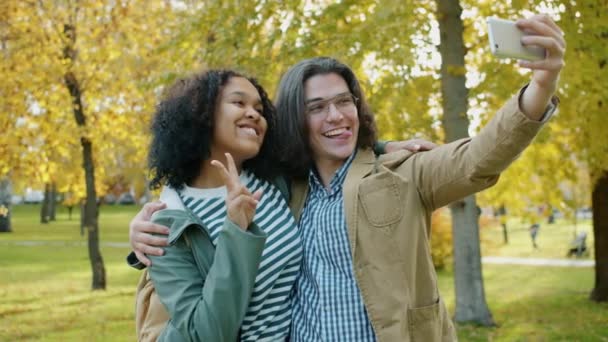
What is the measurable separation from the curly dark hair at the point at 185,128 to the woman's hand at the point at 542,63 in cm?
111

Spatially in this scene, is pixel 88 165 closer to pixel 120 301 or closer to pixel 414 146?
pixel 120 301

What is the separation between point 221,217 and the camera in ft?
8.36

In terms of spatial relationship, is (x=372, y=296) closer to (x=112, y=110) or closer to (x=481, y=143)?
(x=481, y=143)

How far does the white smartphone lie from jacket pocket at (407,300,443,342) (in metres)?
0.91

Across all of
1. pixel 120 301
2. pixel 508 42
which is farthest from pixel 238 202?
pixel 120 301

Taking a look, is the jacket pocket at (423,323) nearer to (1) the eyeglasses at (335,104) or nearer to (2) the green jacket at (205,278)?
(2) the green jacket at (205,278)

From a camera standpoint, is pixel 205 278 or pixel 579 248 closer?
pixel 205 278

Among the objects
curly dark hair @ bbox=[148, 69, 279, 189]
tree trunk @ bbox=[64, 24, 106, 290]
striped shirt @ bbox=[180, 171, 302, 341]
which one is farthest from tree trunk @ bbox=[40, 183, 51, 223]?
striped shirt @ bbox=[180, 171, 302, 341]

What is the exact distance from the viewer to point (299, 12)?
8047 mm

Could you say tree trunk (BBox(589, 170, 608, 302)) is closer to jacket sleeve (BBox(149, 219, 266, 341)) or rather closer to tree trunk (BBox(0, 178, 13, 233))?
jacket sleeve (BBox(149, 219, 266, 341))

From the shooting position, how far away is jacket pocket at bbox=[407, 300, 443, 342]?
92.4 inches

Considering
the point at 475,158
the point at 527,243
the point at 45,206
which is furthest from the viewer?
the point at 45,206

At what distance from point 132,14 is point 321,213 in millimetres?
11179

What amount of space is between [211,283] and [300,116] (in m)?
0.82
